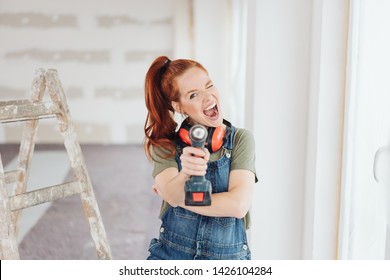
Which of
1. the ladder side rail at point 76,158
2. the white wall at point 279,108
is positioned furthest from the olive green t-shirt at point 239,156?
the ladder side rail at point 76,158

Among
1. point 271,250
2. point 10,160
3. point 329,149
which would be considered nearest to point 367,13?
point 329,149

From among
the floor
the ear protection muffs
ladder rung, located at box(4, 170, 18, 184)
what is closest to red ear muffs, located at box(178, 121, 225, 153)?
the ear protection muffs

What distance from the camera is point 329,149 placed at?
1149 millimetres

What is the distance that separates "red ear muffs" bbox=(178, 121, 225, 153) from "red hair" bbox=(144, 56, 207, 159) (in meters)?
0.02

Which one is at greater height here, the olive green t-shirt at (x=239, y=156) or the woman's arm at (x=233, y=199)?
the olive green t-shirt at (x=239, y=156)

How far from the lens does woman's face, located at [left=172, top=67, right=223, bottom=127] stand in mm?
836

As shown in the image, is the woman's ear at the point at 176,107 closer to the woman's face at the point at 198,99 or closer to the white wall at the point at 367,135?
the woman's face at the point at 198,99

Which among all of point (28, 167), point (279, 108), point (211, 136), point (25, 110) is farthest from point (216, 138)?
point (28, 167)

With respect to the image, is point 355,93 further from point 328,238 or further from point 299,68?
point 328,238

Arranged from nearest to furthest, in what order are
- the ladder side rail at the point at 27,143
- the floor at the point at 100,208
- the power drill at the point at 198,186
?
1. the power drill at the point at 198,186
2. the ladder side rail at the point at 27,143
3. the floor at the point at 100,208

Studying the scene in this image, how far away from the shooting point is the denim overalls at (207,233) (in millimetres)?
876

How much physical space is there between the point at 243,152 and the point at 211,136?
7 centimetres

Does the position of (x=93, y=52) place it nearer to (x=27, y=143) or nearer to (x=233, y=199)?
(x=27, y=143)

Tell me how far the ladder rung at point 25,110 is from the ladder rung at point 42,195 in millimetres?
152
